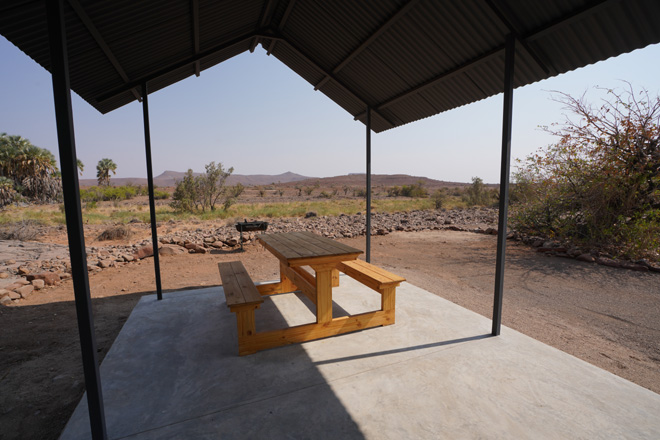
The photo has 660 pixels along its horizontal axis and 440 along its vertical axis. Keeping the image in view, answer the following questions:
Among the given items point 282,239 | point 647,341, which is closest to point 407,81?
point 282,239

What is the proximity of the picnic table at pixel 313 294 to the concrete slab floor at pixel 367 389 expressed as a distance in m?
0.11

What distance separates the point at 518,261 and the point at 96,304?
28.9 feet

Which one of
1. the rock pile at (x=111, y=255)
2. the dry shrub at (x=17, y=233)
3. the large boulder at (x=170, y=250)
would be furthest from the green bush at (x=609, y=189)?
the dry shrub at (x=17, y=233)

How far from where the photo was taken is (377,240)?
36.6 feet

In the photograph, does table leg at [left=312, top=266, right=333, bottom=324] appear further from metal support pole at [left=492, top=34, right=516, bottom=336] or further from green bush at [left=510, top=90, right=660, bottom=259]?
green bush at [left=510, top=90, right=660, bottom=259]

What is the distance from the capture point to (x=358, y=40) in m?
4.27

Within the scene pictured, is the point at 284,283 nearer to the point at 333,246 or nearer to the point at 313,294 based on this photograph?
the point at 313,294

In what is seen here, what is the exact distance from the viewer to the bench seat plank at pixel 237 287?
3.01m

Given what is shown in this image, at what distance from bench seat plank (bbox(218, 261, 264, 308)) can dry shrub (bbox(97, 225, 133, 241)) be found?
9.52m

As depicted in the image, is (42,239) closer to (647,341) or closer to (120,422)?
(120,422)

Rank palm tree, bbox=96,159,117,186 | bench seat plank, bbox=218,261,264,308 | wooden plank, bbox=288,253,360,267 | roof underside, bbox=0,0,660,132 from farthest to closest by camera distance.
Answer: palm tree, bbox=96,159,117,186 → wooden plank, bbox=288,253,360,267 → bench seat plank, bbox=218,261,264,308 → roof underside, bbox=0,0,660,132

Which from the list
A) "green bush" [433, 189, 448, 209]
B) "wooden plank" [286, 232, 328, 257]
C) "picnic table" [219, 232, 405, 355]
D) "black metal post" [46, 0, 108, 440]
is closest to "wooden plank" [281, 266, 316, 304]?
"picnic table" [219, 232, 405, 355]

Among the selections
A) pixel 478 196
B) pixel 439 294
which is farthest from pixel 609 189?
pixel 478 196

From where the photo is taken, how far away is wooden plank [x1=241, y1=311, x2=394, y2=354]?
3.13 meters
